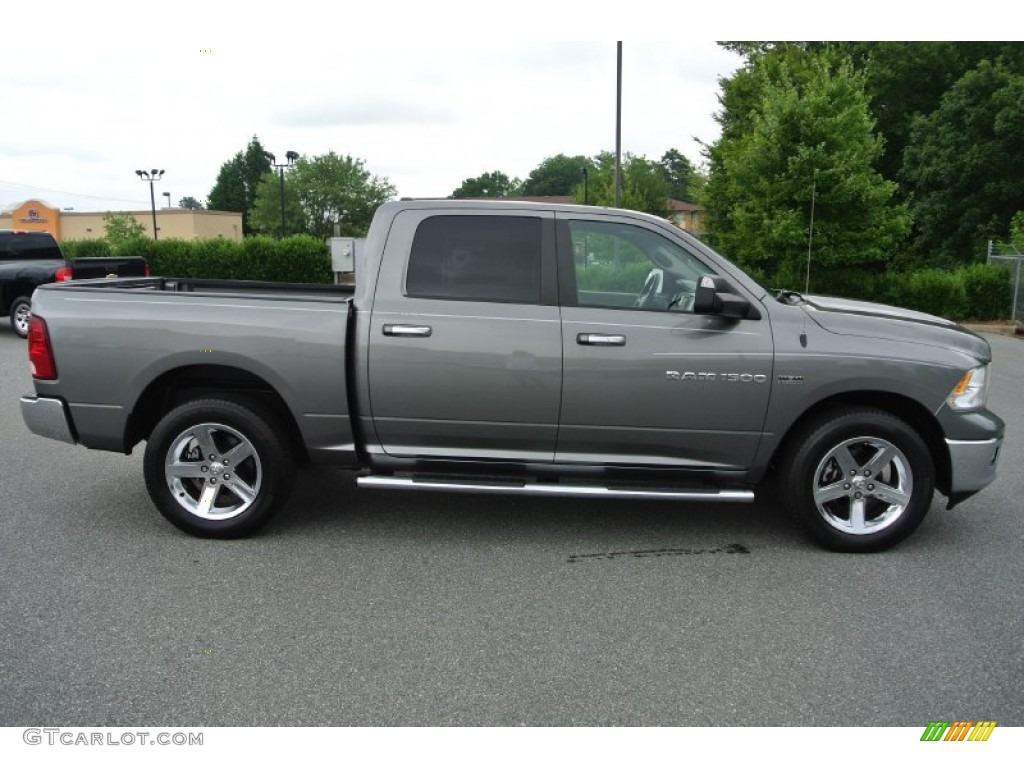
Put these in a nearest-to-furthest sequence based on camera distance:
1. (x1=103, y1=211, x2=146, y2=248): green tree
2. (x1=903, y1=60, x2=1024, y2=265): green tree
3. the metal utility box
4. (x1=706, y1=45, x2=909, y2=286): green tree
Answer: the metal utility box
(x1=706, y1=45, x2=909, y2=286): green tree
(x1=903, y1=60, x2=1024, y2=265): green tree
(x1=103, y1=211, x2=146, y2=248): green tree

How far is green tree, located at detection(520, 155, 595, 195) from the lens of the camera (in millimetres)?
146375

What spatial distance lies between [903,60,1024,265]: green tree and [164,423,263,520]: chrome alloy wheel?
120ft

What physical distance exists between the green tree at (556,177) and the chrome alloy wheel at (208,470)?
465 ft

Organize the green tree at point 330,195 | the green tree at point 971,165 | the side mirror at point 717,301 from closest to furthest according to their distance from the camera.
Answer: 1. the side mirror at point 717,301
2. the green tree at point 971,165
3. the green tree at point 330,195

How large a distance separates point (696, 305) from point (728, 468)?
3.19ft

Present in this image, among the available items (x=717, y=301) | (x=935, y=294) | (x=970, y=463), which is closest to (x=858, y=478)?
(x=970, y=463)

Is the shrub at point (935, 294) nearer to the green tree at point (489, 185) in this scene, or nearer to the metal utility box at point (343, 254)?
the metal utility box at point (343, 254)

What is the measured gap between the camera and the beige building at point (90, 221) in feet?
287

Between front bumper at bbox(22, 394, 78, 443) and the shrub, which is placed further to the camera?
the shrub

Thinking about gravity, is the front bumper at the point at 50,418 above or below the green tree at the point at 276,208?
below

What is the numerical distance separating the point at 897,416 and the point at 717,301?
129 centimetres

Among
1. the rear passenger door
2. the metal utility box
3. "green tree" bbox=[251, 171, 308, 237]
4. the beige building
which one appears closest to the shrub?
the metal utility box
